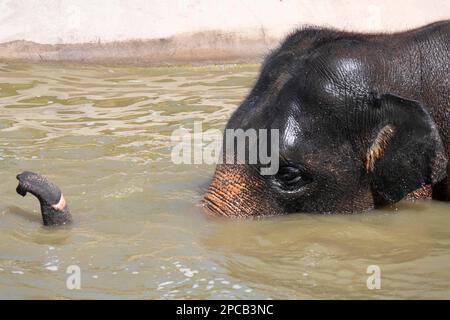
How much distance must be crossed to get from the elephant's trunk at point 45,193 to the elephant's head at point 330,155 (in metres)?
0.94

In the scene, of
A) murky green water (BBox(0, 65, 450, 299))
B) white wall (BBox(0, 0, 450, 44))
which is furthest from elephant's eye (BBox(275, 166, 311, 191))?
white wall (BBox(0, 0, 450, 44))

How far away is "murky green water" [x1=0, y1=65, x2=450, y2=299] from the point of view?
16.6 ft

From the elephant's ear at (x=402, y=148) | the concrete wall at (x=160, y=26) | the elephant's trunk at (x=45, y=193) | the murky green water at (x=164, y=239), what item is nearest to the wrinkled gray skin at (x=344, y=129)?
the elephant's ear at (x=402, y=148)

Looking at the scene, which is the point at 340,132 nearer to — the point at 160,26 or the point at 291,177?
the point at 291,177

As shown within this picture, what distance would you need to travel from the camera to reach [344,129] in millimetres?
5980

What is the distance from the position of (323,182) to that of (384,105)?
0.59 meters

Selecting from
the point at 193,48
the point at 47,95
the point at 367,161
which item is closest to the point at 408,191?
the point at 367,161

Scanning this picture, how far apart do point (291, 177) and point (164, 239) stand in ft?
2.83

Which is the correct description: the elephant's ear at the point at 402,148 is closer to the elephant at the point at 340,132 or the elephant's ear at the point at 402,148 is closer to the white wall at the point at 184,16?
the elephant at the point at 340,132

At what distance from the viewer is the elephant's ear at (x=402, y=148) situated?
583cm

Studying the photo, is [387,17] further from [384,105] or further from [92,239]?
[92,239]

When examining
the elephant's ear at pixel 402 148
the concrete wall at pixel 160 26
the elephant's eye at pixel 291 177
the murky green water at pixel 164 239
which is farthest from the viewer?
the concrete wall at pixel 160 26

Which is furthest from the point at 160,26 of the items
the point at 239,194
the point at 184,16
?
the point at 239,194

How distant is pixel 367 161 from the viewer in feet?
19.6
